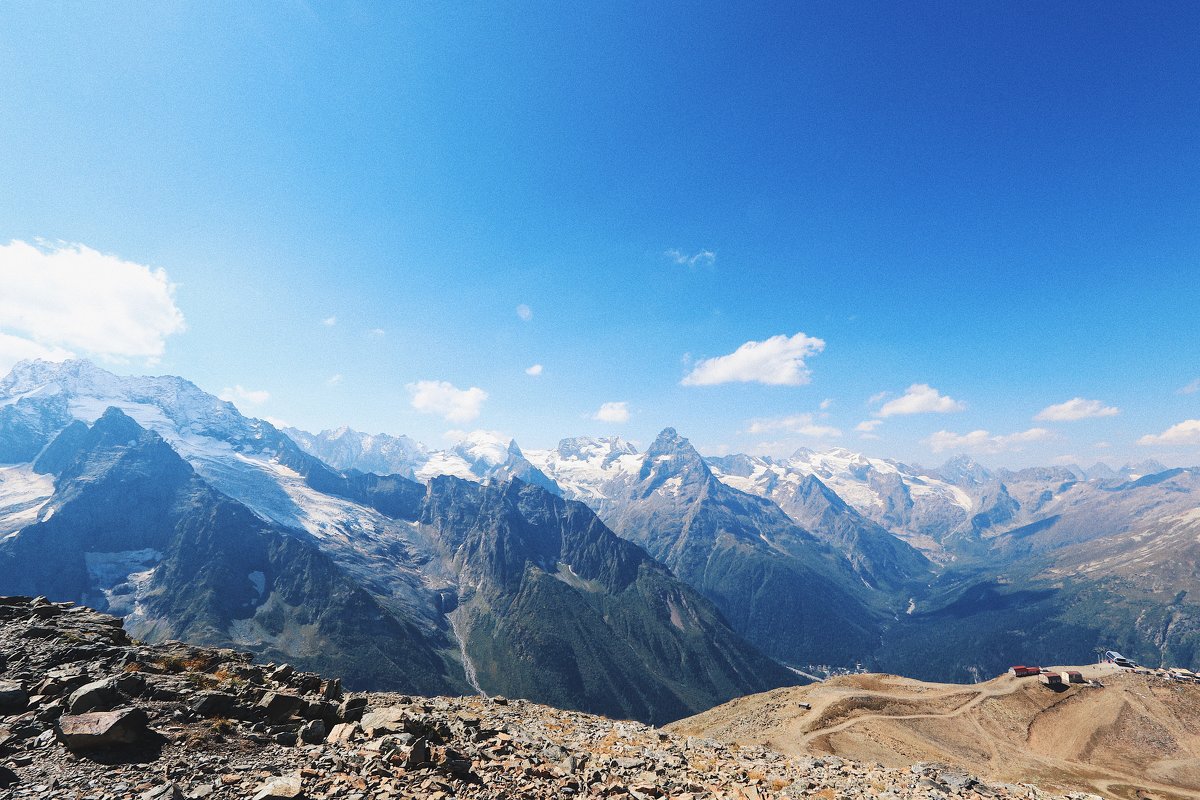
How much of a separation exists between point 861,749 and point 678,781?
4879cm

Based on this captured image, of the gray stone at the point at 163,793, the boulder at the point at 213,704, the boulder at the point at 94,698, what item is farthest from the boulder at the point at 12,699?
the gray stone at the point at 163,793

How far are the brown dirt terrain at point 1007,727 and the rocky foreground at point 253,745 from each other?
115 feet

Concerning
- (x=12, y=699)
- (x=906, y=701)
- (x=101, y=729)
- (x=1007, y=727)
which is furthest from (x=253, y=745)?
(x=1007, y=727)

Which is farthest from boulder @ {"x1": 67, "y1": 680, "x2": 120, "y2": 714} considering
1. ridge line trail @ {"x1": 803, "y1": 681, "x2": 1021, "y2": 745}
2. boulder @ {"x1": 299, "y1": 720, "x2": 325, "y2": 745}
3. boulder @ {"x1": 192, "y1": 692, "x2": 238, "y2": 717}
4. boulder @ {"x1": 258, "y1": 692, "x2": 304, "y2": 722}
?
ridge line trail @ {"x1": 803, "y1": 681, "x2": 1021, "y2": 745}

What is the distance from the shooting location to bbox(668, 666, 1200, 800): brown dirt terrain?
2244 inches

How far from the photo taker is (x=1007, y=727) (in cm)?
7281

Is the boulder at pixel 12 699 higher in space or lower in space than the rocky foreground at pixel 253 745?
higher

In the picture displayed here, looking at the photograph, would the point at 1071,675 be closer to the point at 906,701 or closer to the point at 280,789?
the point at 906,701

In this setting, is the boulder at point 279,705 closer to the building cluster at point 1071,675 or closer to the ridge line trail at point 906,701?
the ridge line trail at point 906,701

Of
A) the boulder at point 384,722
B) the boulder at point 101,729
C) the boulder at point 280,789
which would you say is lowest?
the boulder at point 384,722

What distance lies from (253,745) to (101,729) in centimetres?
423

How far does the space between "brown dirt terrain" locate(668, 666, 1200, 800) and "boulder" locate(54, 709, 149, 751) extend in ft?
175

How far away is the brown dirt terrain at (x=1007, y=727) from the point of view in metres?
57.0

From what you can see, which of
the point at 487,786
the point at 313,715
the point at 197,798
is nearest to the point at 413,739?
the point at 487,786
